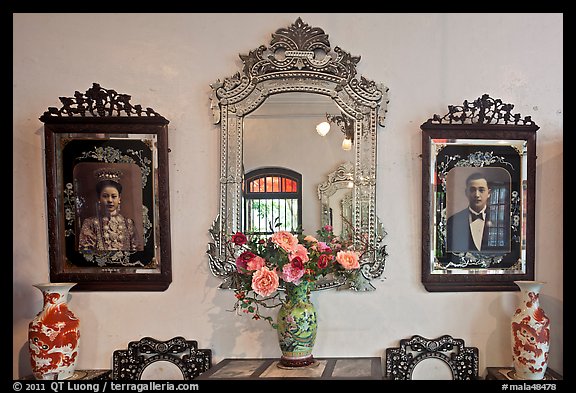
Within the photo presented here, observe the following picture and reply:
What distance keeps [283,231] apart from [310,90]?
702mm

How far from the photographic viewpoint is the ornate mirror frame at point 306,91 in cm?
264

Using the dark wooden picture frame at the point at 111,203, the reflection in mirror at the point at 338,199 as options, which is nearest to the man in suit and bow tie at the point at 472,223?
the reflection in mirror at the point at 338,199

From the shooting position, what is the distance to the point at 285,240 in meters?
2.36

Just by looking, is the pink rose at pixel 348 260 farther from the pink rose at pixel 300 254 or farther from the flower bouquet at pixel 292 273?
the pink rose at pixel 300 254

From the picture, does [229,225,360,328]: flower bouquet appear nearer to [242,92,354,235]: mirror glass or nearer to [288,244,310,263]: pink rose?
[288,244,310,263]: pink rose

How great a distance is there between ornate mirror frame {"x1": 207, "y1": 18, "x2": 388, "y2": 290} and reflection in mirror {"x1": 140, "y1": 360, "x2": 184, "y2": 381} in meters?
0.46

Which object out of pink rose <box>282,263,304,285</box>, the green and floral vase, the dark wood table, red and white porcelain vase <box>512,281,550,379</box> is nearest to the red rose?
pink rose <box>282,263,304,285</box>

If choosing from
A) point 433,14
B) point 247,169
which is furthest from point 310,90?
point 433,14

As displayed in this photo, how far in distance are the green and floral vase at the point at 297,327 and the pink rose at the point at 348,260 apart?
0.60ft

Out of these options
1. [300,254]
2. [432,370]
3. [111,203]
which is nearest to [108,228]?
[111,203]

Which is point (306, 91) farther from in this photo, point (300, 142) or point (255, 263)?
point (255, 263)

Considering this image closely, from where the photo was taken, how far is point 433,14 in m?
2.68

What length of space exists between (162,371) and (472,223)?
162 cm

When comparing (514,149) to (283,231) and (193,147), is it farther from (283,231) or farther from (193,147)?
(193,147)
